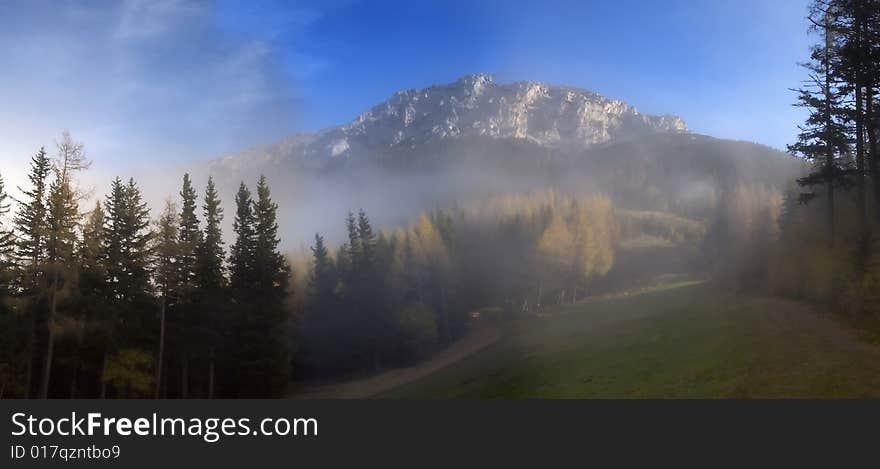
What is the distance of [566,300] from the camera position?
51156mm

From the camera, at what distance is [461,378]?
34812mm

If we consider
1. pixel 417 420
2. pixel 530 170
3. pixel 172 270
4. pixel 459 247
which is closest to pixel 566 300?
pixel 459 247

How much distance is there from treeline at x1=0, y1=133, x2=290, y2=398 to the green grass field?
1146 centimetres

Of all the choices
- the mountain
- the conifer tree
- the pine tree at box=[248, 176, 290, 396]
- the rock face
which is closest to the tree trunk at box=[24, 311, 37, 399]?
the conifer tree

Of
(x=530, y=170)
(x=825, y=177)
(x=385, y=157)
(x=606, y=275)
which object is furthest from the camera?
(x=530, y=170)

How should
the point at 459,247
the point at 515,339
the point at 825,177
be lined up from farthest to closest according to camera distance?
the point at 459,247 < the point at 515,339 < the point at 825,177

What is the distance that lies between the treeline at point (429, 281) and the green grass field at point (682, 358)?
445 inches

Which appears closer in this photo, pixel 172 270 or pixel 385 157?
A: pixel 172 270

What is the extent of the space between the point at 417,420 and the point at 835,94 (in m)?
31.4

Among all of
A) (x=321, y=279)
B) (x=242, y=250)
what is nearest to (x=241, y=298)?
(x=242, y=250)

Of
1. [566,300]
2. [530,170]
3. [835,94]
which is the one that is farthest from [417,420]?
[530,170]

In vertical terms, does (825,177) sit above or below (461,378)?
above

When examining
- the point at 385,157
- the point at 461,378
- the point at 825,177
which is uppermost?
the point at 385,157

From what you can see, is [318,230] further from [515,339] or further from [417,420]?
[417,420]
